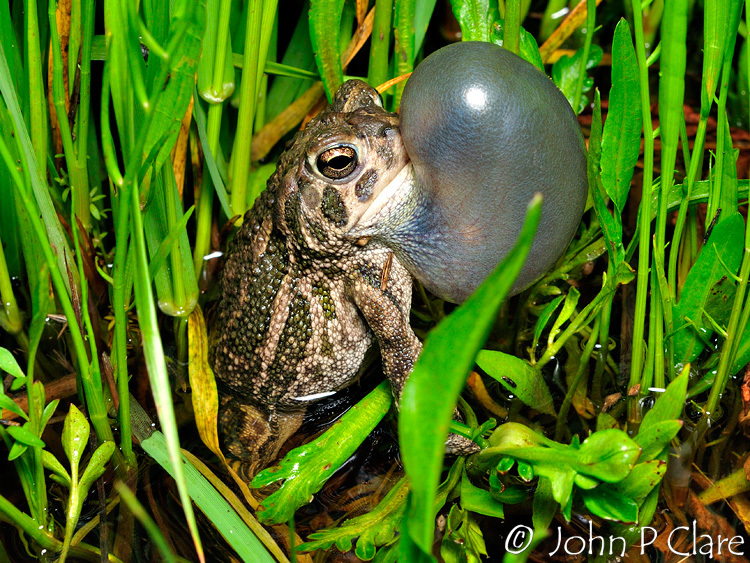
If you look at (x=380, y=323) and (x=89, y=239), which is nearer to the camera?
(x=380, y=323)

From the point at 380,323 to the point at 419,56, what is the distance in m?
1.31

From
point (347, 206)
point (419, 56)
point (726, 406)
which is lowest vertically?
point (726, 406)

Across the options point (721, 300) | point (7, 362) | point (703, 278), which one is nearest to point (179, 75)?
point (7, 362)

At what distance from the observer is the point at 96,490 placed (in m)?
1.98

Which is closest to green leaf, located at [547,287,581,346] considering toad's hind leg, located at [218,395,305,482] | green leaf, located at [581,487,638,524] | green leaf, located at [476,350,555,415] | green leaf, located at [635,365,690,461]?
green leaf, located at [476,350,555,415]

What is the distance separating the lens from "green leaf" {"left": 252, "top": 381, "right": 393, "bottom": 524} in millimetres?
1729

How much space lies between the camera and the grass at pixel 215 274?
59.0 inches

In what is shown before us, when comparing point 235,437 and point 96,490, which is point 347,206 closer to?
point 235,437

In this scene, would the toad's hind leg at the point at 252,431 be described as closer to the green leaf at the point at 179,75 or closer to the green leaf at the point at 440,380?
the green leaf at the point at 179,75

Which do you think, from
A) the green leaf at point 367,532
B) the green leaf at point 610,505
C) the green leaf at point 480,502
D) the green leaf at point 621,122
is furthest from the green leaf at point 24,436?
the green leaf at point 621,122

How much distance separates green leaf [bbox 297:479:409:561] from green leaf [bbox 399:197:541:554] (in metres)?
0.74

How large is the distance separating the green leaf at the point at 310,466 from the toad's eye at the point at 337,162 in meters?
0.71

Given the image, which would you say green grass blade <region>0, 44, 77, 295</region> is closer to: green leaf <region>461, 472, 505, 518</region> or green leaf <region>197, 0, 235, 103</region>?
green leaf <region>197, 0, 235, 103</region>

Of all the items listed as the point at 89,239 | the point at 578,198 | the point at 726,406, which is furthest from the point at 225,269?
the point at 726,406
